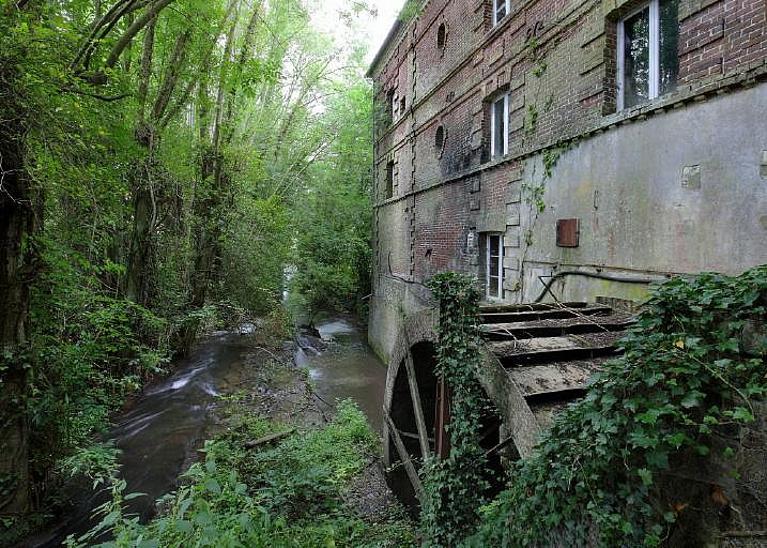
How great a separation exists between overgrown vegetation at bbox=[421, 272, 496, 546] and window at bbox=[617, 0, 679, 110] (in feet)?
10.3

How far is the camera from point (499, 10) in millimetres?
7914

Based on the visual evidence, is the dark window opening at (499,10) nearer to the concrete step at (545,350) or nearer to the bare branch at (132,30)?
the bare branch at (132,30)

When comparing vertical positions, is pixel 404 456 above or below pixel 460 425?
below

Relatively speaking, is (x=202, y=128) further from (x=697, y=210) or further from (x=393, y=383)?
(x=697, y=210)

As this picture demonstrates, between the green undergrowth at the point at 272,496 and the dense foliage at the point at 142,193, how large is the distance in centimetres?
186

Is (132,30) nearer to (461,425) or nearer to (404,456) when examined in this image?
(461,425)

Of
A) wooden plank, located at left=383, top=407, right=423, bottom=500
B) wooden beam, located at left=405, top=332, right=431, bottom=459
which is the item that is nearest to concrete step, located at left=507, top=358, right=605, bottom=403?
wooden beam, located at left=405, top=332, right=431, bottom=459

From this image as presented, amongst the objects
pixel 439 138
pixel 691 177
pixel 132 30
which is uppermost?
pixel 132 30

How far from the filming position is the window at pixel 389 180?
14055mm

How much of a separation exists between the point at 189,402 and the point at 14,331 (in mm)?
5193

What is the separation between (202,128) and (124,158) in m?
5.84

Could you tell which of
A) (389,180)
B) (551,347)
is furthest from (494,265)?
(389,180)

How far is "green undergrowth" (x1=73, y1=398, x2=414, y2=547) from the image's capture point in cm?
311

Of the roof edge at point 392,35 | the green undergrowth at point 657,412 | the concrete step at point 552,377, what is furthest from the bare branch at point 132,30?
the roof edge at point 392,35
